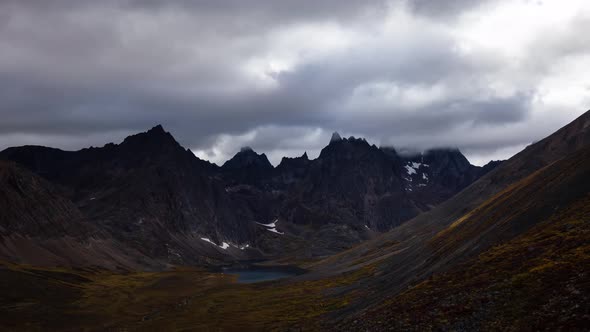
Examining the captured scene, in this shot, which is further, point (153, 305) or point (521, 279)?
point (153, 305)

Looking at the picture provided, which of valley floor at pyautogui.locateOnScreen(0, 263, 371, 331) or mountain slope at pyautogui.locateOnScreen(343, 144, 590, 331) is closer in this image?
mountain slope at pyautogui.locateOnScreen(343, 144, 590, 331)

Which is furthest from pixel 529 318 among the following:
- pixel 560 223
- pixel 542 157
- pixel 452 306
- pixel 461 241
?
pixel 542 157

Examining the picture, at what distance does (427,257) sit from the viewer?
92.1 meters

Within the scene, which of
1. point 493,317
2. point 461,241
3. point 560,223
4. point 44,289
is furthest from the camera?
point 44,289

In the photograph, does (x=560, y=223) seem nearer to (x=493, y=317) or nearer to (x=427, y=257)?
(x=493, y=317)

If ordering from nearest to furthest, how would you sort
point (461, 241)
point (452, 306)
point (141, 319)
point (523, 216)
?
point (452, 306) < point (523, 216) < point (461, 241) < point (141, 319)

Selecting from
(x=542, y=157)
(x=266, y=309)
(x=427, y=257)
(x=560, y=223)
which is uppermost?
(x=542, y=157)

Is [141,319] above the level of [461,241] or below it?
below

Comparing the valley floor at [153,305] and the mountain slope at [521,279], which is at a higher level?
the mountain slope at [521,279]

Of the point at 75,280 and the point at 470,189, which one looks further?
the point at 470,189

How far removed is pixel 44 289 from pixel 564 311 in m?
141

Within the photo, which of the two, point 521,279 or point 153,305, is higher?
point 521,279

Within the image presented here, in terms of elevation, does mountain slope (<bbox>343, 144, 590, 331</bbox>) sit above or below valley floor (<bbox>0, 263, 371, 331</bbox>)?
above

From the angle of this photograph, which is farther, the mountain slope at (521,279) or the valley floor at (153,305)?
the valley floor at (153,305)
